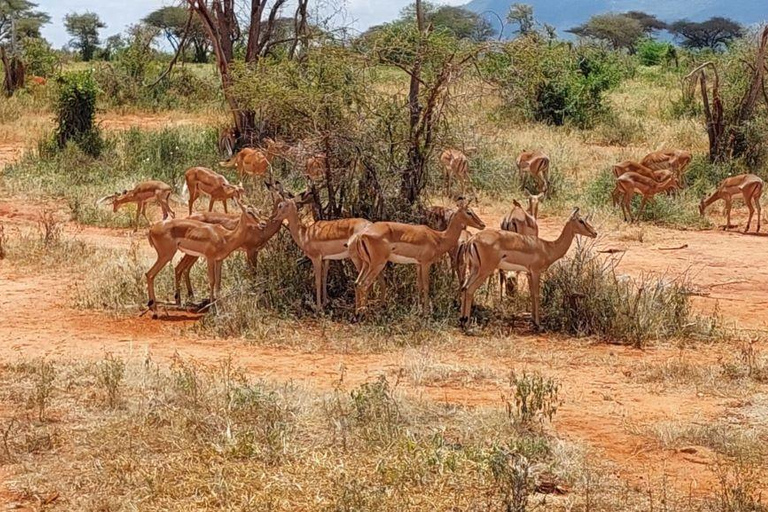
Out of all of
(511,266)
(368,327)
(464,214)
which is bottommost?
(368,327)

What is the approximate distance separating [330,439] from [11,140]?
17.7 meters

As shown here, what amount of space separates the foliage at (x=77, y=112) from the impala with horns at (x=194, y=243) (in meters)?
9.53

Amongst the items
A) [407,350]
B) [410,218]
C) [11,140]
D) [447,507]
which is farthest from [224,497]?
[11,140]

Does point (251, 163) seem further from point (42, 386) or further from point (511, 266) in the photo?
point (42, 386)

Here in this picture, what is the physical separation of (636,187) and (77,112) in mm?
9907

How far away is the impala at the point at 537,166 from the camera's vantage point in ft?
55.7

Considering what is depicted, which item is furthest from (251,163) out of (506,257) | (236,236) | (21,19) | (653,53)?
(21,19)

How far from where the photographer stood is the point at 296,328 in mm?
9445

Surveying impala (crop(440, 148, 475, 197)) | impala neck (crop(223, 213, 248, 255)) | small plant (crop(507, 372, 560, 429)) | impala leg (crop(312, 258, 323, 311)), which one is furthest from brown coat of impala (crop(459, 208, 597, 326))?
impala (crop(440, 148, 475, 197))

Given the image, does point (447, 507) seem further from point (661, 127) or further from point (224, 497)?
point (661, 127)

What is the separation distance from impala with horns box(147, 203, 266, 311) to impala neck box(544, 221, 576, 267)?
289cm

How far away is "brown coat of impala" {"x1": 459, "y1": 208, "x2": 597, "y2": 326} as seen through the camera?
946cm

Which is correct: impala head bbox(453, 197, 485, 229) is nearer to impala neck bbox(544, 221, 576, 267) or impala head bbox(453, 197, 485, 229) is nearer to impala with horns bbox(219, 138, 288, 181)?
impala neck bbox(544, 221, 576, 267)

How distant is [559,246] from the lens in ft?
32.5
